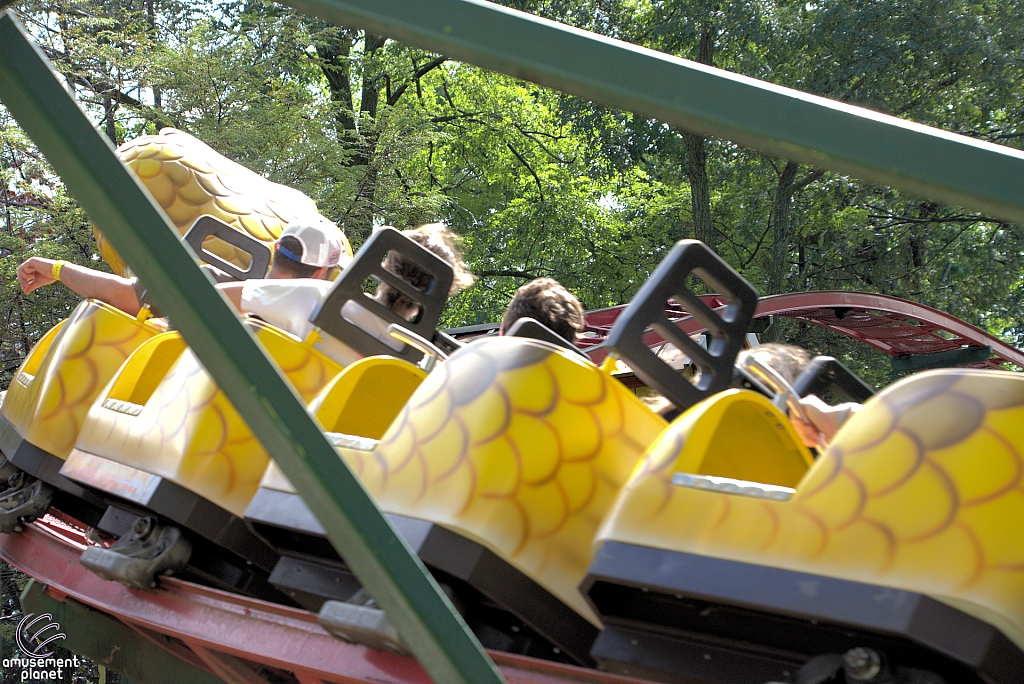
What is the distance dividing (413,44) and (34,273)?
232 cm

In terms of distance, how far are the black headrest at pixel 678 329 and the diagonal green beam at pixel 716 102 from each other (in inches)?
33.2

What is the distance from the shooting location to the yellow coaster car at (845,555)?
3.15 ft

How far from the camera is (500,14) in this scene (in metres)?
0.59

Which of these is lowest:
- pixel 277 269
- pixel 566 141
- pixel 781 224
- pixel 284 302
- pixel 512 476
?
pixel 512 476

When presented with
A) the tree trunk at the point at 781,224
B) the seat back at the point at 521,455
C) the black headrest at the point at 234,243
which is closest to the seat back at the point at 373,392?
the seat back at the point at 521,455

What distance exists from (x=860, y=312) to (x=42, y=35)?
723 centimetres

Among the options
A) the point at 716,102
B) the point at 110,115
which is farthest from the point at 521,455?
the point at 110,115

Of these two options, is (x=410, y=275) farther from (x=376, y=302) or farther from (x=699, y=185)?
(x=699, y=185)

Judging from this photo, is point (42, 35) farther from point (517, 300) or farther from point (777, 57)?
point (517, 300)

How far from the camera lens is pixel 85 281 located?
8.20ft

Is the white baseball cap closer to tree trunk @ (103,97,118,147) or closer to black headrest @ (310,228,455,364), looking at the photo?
black headrest @ (310,228,455,364)

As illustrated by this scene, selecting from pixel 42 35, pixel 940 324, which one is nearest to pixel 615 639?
pixel 940 324

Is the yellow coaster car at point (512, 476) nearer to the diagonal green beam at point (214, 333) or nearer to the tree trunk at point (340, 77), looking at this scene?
the diagonal green beam at point (214, 333)

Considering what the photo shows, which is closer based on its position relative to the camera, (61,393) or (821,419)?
(821,419)
